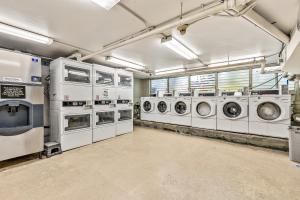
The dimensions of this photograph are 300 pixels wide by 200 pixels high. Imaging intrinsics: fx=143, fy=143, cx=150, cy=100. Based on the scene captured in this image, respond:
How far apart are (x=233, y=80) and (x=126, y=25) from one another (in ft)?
14.6

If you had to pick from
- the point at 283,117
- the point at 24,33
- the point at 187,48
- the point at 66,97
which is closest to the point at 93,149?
the point at 66,97

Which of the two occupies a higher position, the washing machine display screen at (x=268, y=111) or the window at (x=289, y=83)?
the window at (x=289, y=83)

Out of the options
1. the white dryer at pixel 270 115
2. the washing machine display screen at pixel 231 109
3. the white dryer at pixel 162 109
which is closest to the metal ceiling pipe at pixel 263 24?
the white dryer at pixel 270 115

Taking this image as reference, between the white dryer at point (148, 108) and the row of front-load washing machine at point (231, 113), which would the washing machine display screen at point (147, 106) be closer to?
the white dryer at point (148, 108)

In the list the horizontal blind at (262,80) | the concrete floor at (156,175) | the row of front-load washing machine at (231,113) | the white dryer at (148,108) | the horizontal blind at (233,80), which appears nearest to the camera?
the concrete floor at (156,175)

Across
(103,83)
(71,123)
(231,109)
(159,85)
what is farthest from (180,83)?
(71,123)

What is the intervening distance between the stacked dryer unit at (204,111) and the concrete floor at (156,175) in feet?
3.88

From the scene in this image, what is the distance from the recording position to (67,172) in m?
2.29

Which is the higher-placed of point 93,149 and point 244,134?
point 244,134

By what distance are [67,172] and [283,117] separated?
4.52 meters

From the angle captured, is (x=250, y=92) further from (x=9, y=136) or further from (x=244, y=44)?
(x=9, y=136)

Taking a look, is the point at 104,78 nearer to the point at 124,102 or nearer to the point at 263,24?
the point at 124,102

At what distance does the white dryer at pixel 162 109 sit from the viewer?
5.34 meters

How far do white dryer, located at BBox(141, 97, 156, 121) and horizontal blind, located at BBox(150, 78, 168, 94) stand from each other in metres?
1.39
